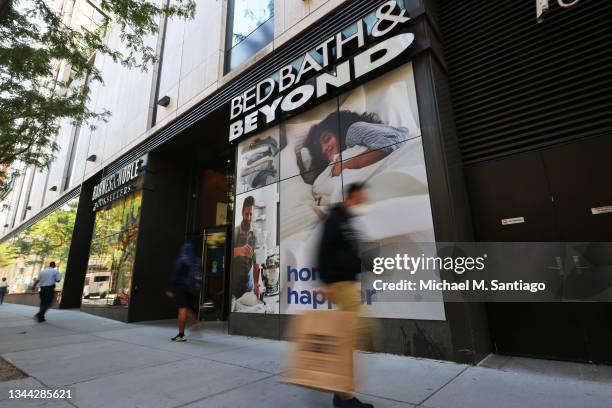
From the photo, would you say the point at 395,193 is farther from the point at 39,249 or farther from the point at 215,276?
the point at 39,249

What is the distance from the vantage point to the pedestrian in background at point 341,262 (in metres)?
2.78

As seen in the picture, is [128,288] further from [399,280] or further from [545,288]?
[545,288]

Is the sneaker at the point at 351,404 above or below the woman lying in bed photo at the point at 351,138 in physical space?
below

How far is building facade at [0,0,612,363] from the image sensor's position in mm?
4492

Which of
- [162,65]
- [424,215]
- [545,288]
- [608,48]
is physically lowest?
[545,288]

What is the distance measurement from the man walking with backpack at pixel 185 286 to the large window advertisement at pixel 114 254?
18.3 feet

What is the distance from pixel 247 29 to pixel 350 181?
6711 mm

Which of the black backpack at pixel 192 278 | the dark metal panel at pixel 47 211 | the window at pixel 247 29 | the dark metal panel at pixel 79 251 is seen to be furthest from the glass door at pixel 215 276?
the dark metal panel at pixel 47 211

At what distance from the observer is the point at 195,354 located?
17.4ft

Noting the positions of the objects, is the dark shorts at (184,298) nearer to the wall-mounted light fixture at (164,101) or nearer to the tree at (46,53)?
the tree at (46,53)

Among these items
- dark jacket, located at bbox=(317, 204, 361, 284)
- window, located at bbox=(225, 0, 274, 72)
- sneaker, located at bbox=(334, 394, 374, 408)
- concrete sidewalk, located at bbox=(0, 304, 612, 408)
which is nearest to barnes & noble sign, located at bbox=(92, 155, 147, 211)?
window, located at bbox=(225, 0, 274, 72)

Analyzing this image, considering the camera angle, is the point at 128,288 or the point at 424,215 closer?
the point at 424,215

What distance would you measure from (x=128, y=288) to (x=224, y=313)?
3681mm

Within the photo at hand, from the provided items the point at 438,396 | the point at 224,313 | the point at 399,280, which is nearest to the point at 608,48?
the point at 399,280
